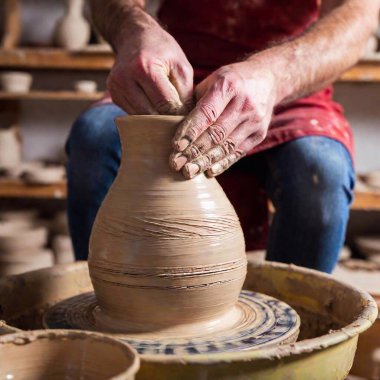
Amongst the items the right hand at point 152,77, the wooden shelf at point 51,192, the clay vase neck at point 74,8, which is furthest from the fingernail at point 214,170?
the clay vase neck at point 74,8

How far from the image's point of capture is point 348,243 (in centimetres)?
348

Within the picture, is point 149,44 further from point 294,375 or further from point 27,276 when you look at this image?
point 294,375

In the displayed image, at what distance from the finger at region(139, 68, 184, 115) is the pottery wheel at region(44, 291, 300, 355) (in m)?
0.33

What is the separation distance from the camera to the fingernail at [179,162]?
3.01ft

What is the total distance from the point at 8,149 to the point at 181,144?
93.4 inches

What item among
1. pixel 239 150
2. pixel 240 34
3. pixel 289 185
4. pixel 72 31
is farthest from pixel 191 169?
pixel 72 31

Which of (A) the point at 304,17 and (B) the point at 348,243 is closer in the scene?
(A) the point at 304,17

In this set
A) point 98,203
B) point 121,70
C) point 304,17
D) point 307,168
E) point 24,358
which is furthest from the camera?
point 304,17

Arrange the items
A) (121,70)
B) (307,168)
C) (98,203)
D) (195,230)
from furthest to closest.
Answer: (98,203), (307,168), (121,70), (195,230)

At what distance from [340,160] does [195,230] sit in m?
0.49

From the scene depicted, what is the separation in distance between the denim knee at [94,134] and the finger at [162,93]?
34 centimetres

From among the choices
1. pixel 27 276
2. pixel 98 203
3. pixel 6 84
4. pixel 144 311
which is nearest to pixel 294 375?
pixel 144 311

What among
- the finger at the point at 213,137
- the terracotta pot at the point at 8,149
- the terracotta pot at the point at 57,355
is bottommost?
the terracotta pot at the point at 8,149

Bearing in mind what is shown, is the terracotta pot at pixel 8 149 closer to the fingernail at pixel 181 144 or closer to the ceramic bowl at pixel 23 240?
the ceramic bowl at pixel 23 240
